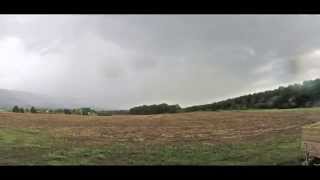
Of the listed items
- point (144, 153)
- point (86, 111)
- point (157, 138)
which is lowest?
point (144, 153)

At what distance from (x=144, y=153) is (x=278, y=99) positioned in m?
1.11

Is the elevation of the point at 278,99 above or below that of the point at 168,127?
above

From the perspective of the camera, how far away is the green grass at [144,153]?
4637 millimetres

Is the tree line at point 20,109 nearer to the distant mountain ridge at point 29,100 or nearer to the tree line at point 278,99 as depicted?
the distant mountain ridge at point 29,100

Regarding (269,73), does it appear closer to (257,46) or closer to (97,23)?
(257,46)

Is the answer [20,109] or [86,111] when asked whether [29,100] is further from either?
[86,111]

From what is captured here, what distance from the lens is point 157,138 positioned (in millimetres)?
4711

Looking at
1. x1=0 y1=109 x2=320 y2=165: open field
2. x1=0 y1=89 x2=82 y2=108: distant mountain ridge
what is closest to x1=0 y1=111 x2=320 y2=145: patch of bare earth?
x1=0 y1=109 x2=320 y2=165: open field

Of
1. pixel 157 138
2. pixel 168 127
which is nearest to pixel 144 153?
pixel 157 138

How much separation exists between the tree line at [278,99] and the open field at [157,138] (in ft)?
0.16

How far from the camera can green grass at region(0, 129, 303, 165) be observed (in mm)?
4637

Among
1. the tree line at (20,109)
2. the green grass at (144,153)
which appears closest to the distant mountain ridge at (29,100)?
the tree line at (20,109)
